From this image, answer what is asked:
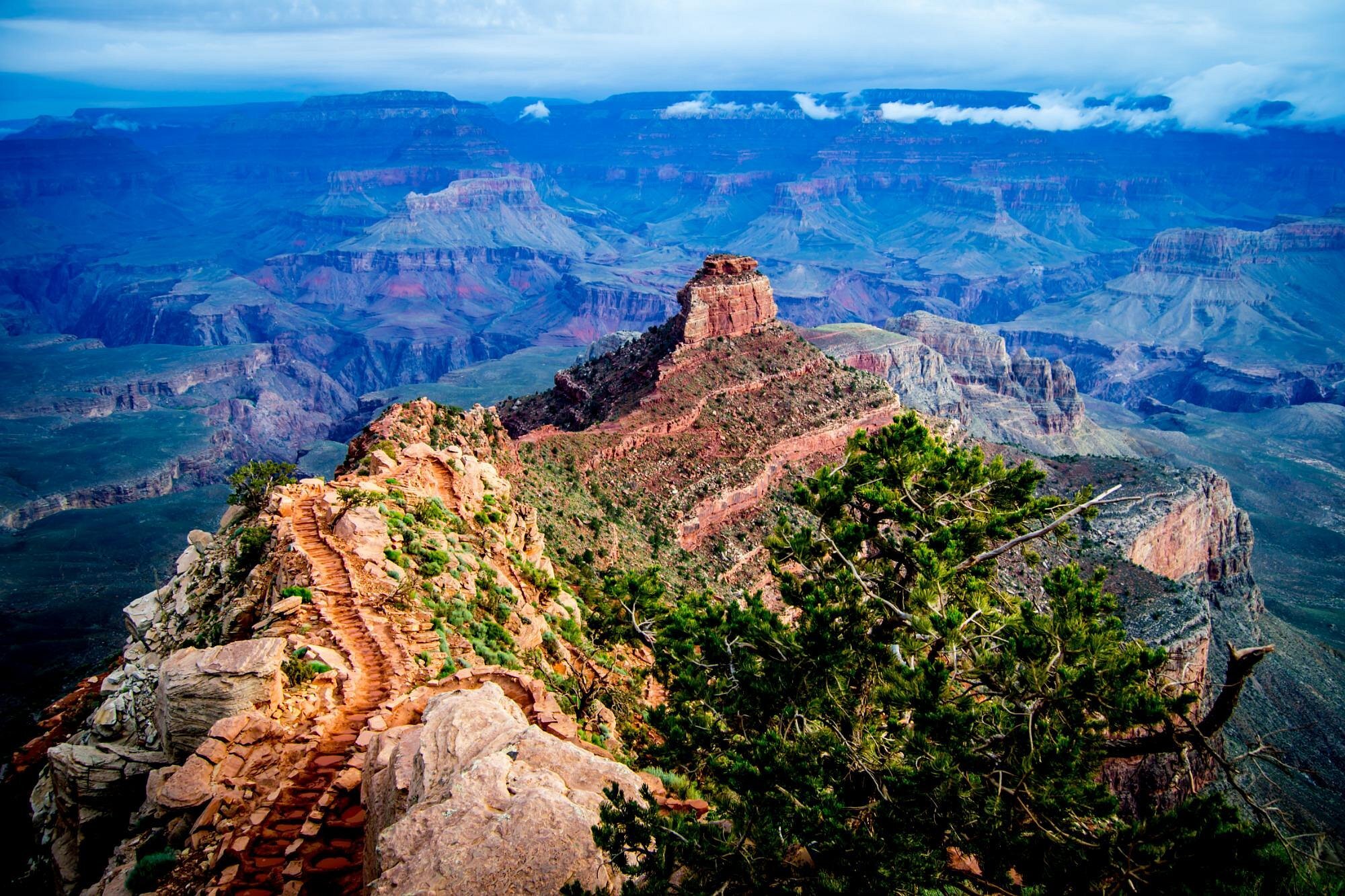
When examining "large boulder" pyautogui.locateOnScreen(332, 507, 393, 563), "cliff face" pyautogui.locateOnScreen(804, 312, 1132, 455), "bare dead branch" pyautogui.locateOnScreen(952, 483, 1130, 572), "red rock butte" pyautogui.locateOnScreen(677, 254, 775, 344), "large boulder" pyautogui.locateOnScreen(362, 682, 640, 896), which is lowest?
A: "cliff face" pyautogui.locateOnScreen(804, 312, 1132, 455)

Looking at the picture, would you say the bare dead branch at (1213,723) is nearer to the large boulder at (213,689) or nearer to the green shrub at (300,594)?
the large boulder at (213,689)

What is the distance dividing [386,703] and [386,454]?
16.1 metres

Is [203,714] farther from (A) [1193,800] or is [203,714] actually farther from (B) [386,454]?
(A) [1193,800]

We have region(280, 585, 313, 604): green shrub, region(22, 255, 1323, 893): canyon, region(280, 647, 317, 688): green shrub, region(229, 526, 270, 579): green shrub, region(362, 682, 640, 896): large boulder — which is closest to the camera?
region(362, 682, 640, 896): large boulder

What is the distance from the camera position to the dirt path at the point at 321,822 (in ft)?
44.1

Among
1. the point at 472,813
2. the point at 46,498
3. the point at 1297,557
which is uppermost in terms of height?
the point at 472,813

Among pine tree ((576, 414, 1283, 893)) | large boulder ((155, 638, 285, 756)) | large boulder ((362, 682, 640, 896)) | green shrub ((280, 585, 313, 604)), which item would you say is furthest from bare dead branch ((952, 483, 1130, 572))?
green shrub ((280, 585, 313, 604))

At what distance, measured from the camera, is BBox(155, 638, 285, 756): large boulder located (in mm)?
16719

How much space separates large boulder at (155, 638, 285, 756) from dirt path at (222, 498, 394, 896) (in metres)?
1.57

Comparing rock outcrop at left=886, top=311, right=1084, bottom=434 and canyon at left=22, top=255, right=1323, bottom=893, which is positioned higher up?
canyon at left=22, top=255, right=1323, bottom=893

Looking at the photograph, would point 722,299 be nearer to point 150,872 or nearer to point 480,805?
point 480,805

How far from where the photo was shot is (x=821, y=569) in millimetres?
21141

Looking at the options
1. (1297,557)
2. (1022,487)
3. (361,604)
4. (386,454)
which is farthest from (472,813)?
(1297,557)

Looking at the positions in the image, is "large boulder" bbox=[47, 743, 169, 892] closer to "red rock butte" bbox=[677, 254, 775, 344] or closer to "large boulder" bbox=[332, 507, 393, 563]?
"large boulder" bbox=[332, 507, 393, 563]
